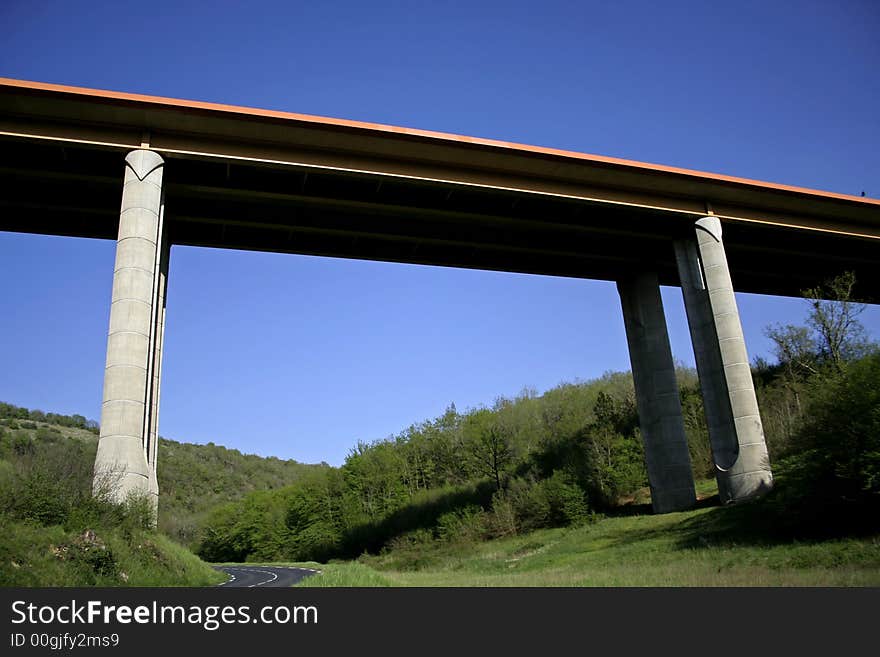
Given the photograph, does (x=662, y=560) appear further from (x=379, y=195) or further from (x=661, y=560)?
(x=379, y=195)

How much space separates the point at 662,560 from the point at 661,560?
41mm

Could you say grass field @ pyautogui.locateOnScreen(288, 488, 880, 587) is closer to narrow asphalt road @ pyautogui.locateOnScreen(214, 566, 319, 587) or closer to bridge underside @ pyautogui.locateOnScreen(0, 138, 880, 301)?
narrow asphalt road @ pyautogui.locateOnScreen(214, 566, 319, 587)

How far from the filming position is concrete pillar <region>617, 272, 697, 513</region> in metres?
33.9

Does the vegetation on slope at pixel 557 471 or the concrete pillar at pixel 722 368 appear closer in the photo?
the vegetation on slope at pixel 557 471

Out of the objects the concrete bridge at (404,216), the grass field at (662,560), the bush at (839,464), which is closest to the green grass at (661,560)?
the grass field at (662,560)

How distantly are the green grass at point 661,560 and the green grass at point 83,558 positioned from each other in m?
4.41

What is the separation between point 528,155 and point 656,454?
58.8 feet

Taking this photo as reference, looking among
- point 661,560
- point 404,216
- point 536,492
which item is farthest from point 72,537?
point 536,492

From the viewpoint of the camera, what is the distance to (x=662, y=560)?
876 inches

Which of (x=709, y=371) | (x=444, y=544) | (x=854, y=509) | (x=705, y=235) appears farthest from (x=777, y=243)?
(x=444, y=544)

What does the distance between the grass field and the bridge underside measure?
14772 millimetres

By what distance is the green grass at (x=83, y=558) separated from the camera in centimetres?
1322

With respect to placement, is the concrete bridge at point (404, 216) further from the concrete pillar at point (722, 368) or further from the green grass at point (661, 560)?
the green grass at point (661, 560)

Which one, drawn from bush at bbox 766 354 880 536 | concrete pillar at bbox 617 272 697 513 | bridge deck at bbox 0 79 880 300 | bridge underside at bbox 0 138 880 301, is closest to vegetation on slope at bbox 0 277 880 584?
bush at bbox 766 354 880 536
